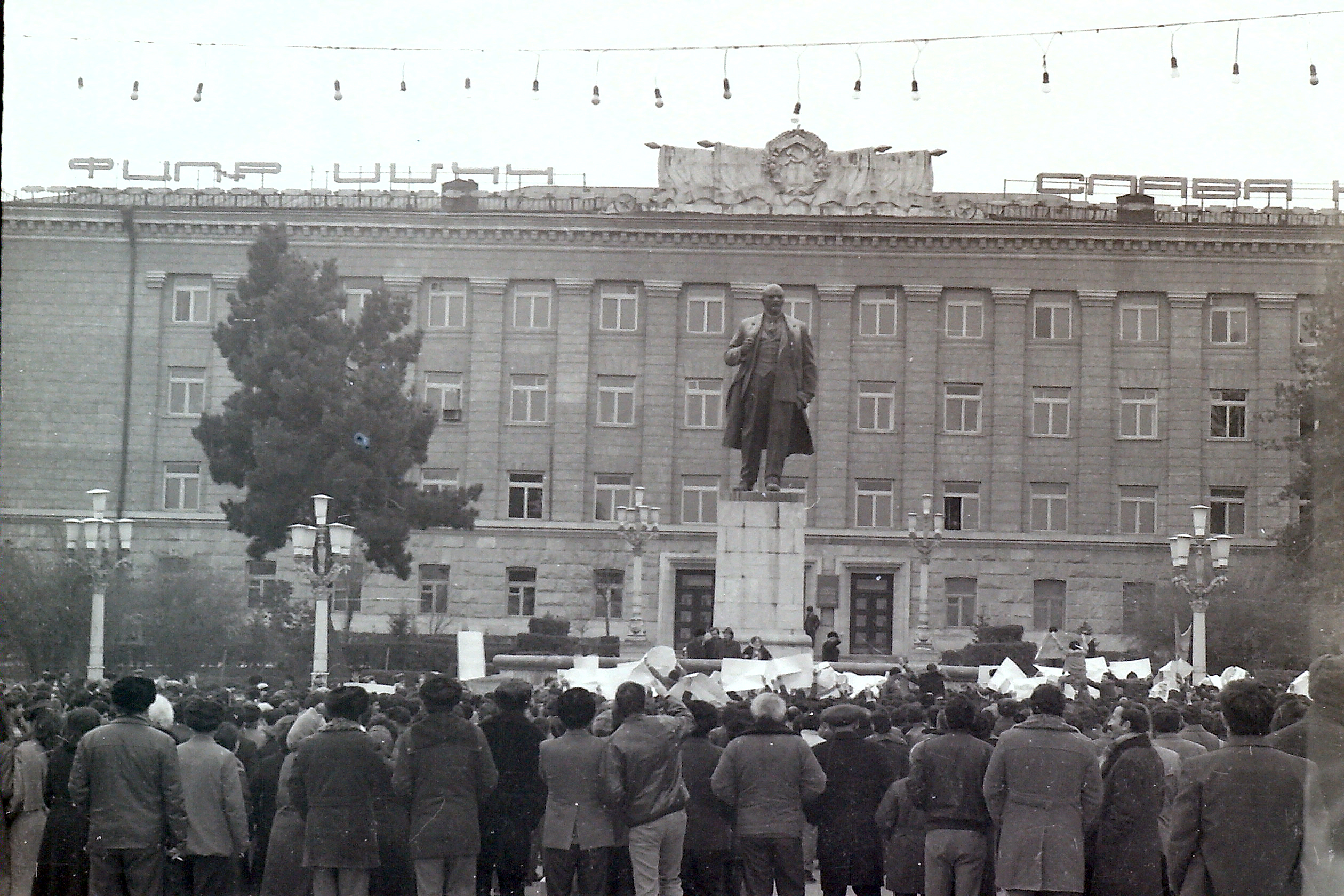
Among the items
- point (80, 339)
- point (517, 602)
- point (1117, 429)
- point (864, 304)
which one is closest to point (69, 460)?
point (80, 339)

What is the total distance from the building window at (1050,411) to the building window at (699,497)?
10.6m

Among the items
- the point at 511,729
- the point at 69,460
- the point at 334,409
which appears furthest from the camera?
the point at 69,460

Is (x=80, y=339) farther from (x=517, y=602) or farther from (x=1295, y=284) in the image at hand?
(x=1295, y=284)

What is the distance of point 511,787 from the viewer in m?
11.6

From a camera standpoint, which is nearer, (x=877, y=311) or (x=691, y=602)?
(x=691, y=602)

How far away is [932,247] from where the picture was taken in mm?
56906

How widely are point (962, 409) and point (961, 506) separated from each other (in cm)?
319

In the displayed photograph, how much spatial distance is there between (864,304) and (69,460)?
26.9 meters

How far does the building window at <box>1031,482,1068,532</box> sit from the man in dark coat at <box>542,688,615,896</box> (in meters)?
47.2

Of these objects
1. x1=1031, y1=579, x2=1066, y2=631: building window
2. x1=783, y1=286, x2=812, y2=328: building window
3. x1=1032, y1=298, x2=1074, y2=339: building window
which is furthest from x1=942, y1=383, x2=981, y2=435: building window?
x1=1031, y1=579, x2=1066, y2=631: building window

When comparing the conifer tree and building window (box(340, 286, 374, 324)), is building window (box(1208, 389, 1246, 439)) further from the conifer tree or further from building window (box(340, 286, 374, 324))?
building window (box(340, 286, 374, 324))

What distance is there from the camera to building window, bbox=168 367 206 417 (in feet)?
191

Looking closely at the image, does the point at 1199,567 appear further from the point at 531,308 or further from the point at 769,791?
the point at 531,308

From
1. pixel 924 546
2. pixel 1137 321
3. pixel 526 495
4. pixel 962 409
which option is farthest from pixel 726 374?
pixel 1137 321
